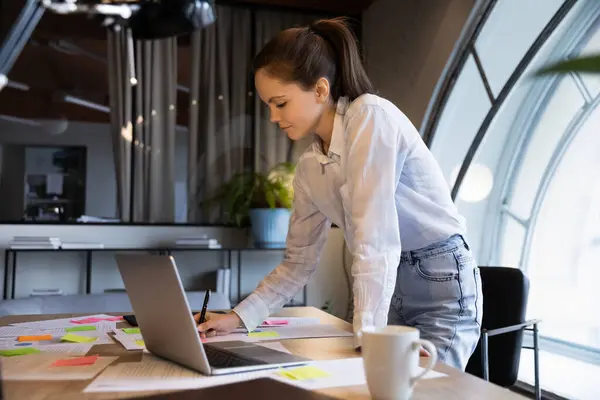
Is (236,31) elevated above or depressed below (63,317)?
above

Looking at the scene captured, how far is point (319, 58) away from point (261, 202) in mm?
3262

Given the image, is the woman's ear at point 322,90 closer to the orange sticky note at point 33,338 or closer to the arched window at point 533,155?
the orange sticky note at point 33,338

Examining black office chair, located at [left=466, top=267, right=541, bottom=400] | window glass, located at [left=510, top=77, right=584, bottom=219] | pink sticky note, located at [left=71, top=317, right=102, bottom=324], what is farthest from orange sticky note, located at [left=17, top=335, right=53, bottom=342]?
window glass, located at [left=510, top=77, right=584, bottom=219]

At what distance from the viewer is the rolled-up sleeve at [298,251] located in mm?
1617

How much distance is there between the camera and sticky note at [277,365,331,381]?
982 mm

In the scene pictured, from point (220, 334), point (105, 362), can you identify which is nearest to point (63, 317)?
point (220, 334)

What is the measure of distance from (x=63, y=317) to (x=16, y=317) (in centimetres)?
14

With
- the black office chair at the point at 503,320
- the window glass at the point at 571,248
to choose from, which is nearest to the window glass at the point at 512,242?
the window glass at the point at 571,248

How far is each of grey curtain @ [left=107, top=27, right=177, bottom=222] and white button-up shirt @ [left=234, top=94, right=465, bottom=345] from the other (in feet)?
10.5

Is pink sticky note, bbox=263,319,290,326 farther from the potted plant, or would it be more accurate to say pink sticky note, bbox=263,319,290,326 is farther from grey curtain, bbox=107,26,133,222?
grey curtain, bbox=107,26,133,222

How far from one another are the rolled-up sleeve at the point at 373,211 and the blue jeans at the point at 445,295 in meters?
0.24

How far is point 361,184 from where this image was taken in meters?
1.29

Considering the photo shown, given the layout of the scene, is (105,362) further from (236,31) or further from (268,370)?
(236,31)

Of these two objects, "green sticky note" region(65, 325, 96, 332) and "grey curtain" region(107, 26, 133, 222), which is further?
"grey curtain" region(107, 26, 133, 222)
